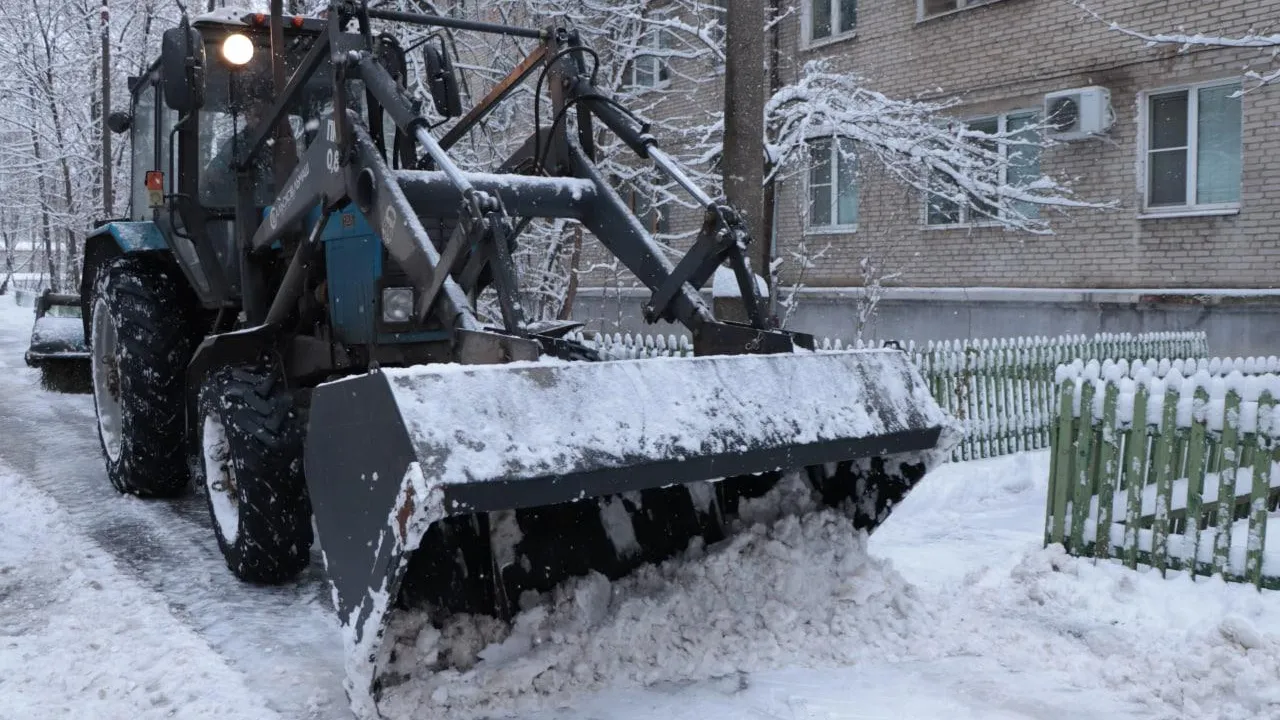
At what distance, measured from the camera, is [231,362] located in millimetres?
4824

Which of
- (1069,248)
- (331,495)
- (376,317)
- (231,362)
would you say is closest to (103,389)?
(231,362)

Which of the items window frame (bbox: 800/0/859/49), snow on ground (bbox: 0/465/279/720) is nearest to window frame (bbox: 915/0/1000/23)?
window frame (bbox: 800/0/859/49)

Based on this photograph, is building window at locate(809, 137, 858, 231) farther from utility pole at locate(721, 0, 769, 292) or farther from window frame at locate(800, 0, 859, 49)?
utility pole at locate(721, 0, 769, 292)

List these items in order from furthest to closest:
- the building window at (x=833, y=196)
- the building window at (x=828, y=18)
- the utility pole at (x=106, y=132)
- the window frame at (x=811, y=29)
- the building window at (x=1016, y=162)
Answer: the utility pole at (x=106, y=132) < the building window at (x=828, y=18) < the window frame at (x=811, y=29) < the building window at (x=833, y=196) < the building window at (x=1016, y=162)

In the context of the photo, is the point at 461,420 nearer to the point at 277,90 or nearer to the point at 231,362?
the point at 231,362

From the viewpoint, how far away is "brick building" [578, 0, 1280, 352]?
1056 centimetres

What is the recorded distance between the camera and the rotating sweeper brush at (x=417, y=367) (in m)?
2.99

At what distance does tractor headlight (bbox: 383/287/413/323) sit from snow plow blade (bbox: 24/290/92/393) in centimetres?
666

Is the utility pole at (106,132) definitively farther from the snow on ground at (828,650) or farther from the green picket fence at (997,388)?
the snow on ground at (828,650)

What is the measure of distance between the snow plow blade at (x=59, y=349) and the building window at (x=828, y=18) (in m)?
9.88

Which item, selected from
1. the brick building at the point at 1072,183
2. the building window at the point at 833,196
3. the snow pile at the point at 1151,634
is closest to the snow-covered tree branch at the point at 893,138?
the brick building at the point at 1072,183

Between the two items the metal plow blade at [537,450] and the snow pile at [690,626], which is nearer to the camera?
the metal plow blade at [537,450]

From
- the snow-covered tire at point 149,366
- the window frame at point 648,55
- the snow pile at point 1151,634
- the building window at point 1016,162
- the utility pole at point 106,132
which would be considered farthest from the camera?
the utility pole at point 106,132

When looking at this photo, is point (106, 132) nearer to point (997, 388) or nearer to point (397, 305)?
point (997, 388)
